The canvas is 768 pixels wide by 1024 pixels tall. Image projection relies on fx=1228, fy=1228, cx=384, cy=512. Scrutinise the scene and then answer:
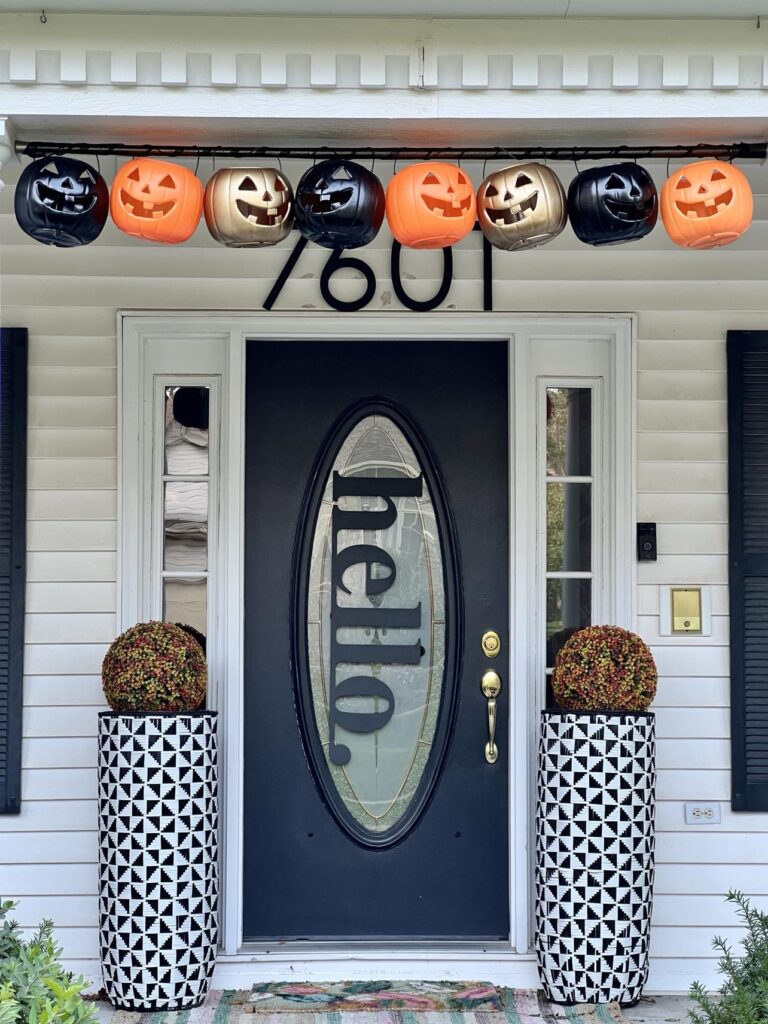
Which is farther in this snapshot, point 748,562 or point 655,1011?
point 748,562

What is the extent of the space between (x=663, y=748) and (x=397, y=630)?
99 cm

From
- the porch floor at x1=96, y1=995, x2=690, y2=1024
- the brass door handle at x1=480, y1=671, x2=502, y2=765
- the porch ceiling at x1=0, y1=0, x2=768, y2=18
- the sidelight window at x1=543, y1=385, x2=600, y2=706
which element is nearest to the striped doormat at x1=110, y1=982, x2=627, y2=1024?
the porch floor at x1=96, y1=995, x2=690, y2=1024

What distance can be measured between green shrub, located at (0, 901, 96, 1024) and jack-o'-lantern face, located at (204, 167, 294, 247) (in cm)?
180

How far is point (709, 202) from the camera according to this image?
313cm

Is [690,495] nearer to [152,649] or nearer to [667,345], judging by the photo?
[667,345]

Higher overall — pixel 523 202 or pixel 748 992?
pixel 523 202

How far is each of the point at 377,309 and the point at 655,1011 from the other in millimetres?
2486

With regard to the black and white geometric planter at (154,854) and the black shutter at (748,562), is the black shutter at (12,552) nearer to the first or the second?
the black and white geometric planter at (154,854)

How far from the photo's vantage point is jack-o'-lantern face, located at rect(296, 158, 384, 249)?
3111 millimetres

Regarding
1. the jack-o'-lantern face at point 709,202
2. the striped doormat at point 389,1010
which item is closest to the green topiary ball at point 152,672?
the striped doormat at point 389,1010

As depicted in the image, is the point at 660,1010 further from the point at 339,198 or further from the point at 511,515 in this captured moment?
the point at 339,198

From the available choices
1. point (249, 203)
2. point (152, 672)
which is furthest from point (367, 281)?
point (152, 672)

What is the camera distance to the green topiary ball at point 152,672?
375cm

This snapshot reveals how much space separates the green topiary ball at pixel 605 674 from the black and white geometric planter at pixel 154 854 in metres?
1.14
